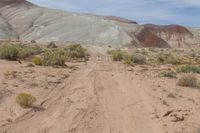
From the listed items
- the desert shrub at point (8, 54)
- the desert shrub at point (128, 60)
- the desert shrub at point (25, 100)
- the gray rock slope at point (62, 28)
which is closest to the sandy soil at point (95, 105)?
the desert shrub at point (25, 100)

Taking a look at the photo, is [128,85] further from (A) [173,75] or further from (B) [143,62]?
(B) [143,62]

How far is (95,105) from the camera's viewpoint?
45.3 feet

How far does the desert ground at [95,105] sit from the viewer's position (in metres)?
→ 11.5

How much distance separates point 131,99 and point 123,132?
13.8 feet

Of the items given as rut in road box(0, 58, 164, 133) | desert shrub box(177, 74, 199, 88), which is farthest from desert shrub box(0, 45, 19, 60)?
desert shrub box(177, 74, 199, 88)

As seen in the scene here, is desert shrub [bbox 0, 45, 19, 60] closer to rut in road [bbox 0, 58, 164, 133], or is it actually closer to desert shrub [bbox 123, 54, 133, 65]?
desert shrub [bbox 123, 54, 133, 65]

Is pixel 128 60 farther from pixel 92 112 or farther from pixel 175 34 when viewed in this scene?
pixel 175 34

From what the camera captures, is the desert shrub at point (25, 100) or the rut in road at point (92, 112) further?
A: the desert shrub at point (25, 100)

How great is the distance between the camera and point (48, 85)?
667 inches

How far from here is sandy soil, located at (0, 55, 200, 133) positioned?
1147 cm

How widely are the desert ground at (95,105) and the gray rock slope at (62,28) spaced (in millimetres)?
53349

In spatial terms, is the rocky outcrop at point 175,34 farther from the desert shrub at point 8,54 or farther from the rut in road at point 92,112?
the rut in road at point 92,112

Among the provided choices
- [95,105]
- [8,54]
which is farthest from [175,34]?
[95,105]

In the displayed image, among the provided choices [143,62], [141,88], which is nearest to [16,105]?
[141,88]
